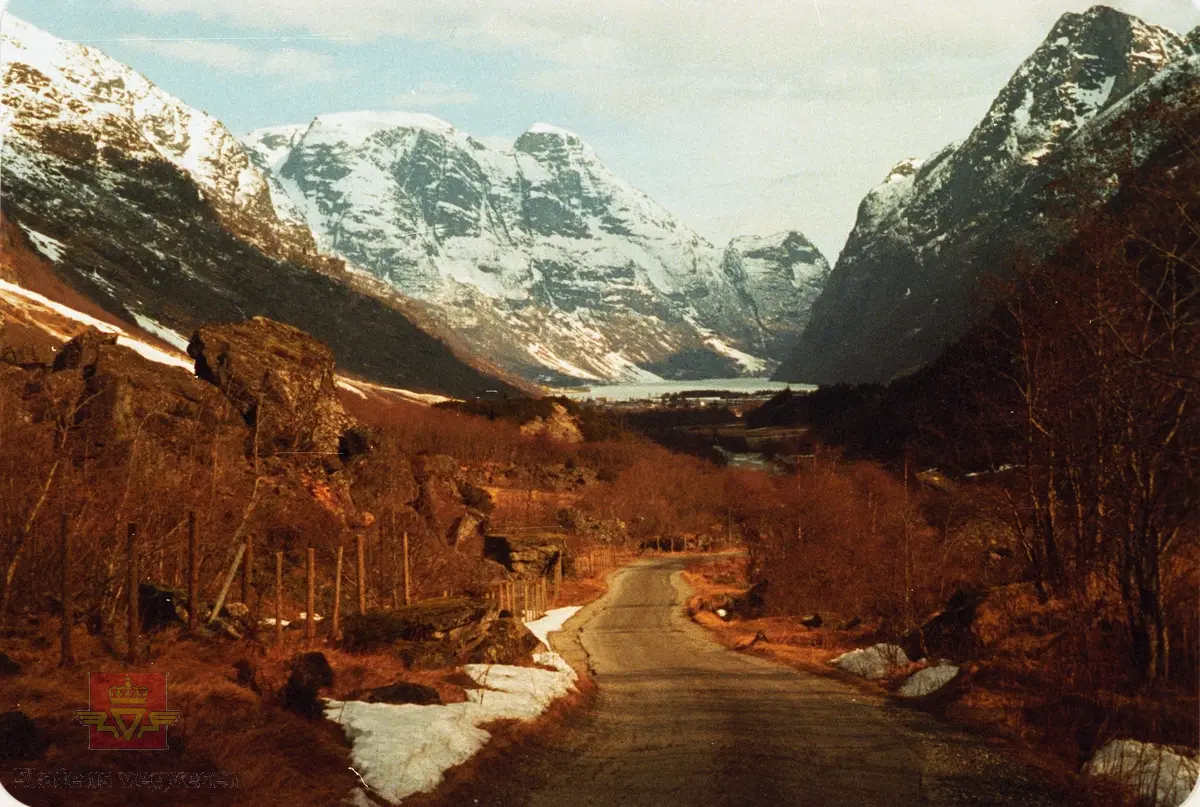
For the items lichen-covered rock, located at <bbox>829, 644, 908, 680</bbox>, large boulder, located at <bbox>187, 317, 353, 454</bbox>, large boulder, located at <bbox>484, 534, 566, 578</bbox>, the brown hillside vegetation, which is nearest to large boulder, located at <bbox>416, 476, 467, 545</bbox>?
large boulder, located at <bbox>484, 534, 566, 578</bbox>

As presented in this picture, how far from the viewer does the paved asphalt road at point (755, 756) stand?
1233 cm

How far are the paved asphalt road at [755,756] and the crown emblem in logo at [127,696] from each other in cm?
394

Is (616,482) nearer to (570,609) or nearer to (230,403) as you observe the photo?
(570,609)

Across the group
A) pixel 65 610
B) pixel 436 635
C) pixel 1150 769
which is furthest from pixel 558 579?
pixel 1150 769

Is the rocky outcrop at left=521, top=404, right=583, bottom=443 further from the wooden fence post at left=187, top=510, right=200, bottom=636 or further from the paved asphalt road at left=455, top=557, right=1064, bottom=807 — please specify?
the wooden fence post at left=187, top=510, right=200, bottom=636

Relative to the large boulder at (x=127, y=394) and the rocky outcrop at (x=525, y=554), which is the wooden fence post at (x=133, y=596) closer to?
the large boulder at (x=127, y=394)

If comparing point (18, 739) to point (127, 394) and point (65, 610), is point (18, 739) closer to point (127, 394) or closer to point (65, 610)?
point (65, 610)

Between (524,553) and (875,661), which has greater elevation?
(875,661)

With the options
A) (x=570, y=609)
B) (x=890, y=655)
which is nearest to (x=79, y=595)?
(x=890, y=655)

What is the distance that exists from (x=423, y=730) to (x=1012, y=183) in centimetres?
11429

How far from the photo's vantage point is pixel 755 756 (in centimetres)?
1432

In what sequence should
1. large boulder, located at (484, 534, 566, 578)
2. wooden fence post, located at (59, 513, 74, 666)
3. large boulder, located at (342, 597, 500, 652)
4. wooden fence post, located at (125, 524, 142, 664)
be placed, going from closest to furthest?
wooden fence post, located at (59, 513, 74, 666), wooden fence post, located at (125, 524, 142, 664), large boulder, located at (342, 597, 500, 652), large boulder, located at (484, 534, 566, 578)

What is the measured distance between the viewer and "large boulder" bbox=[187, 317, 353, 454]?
120ft

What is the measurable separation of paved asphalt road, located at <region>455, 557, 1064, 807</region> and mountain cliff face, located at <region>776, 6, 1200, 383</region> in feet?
24.6
